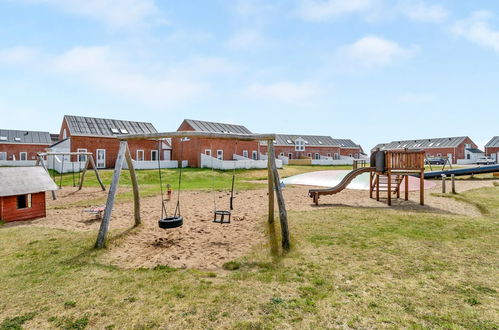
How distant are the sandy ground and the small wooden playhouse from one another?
0.54 metres

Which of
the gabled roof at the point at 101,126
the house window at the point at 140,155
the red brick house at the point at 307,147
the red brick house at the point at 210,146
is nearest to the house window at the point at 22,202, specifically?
the gabled roof at the point at 101,126

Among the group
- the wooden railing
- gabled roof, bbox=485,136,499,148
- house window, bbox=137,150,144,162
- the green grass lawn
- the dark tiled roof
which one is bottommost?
the green grass lawn

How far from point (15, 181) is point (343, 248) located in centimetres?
1325

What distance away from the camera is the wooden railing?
49.5 feet

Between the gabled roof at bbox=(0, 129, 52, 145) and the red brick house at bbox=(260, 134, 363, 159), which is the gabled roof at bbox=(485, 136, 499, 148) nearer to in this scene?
the red brick house at bbox=(260, 134, 363, 159)

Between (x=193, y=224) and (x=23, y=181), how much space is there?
25.8 ft

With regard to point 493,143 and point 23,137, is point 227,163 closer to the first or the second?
point 23,137

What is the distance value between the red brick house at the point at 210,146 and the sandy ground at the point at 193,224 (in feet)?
64.3

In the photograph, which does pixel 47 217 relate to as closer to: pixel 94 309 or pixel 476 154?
pixel 94 309

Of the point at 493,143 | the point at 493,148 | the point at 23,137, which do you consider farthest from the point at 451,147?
the point at 23,137

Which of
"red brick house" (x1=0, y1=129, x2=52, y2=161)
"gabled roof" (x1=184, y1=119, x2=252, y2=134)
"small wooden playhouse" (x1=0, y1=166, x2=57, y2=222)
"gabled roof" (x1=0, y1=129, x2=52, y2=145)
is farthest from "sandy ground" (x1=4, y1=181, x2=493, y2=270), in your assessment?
"gabled roof" (x1=0, y1=129, x2=52, y2=145)

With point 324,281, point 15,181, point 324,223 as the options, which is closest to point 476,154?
point 324,223

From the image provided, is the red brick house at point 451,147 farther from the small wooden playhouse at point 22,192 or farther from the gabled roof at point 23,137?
the gabled roof at point 23,137

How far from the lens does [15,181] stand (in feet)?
38.5
